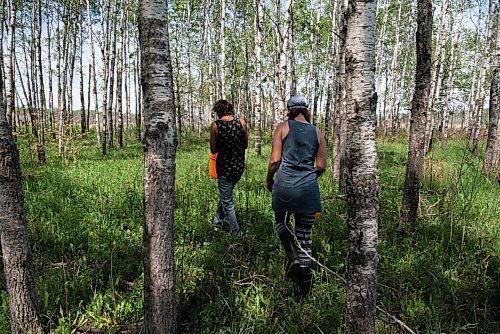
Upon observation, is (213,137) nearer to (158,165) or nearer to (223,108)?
(223,108)

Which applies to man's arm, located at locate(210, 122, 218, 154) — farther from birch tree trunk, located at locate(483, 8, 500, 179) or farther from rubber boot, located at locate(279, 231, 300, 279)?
birch tree trunk, located at locate(483, 8, 500, 179)

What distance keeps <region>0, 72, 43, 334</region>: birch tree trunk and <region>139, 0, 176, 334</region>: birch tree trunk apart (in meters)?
0.83

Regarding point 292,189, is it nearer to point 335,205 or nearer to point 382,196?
point 335,205

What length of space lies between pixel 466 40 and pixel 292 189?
110 feet

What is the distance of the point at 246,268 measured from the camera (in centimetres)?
345

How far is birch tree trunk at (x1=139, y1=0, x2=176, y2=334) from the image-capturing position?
2.23 meters

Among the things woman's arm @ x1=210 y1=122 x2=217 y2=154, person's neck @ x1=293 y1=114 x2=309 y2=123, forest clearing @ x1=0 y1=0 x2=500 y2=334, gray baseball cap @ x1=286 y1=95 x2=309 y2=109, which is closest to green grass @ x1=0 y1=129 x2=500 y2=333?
forest clearing @ x1=0 y1=0 x2=500 y2=334

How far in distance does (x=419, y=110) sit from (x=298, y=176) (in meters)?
2.27

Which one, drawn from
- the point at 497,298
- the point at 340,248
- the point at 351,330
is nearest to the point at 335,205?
the point at 340,248

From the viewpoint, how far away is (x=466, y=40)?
28.9 metres

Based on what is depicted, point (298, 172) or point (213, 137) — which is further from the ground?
point (213, 137)

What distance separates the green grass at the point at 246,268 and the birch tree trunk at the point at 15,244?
26 cm

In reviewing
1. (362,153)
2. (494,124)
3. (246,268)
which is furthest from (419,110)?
(494,124)

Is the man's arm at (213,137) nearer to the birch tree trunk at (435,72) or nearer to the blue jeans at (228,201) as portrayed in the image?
the blue jeans at (228,201)
